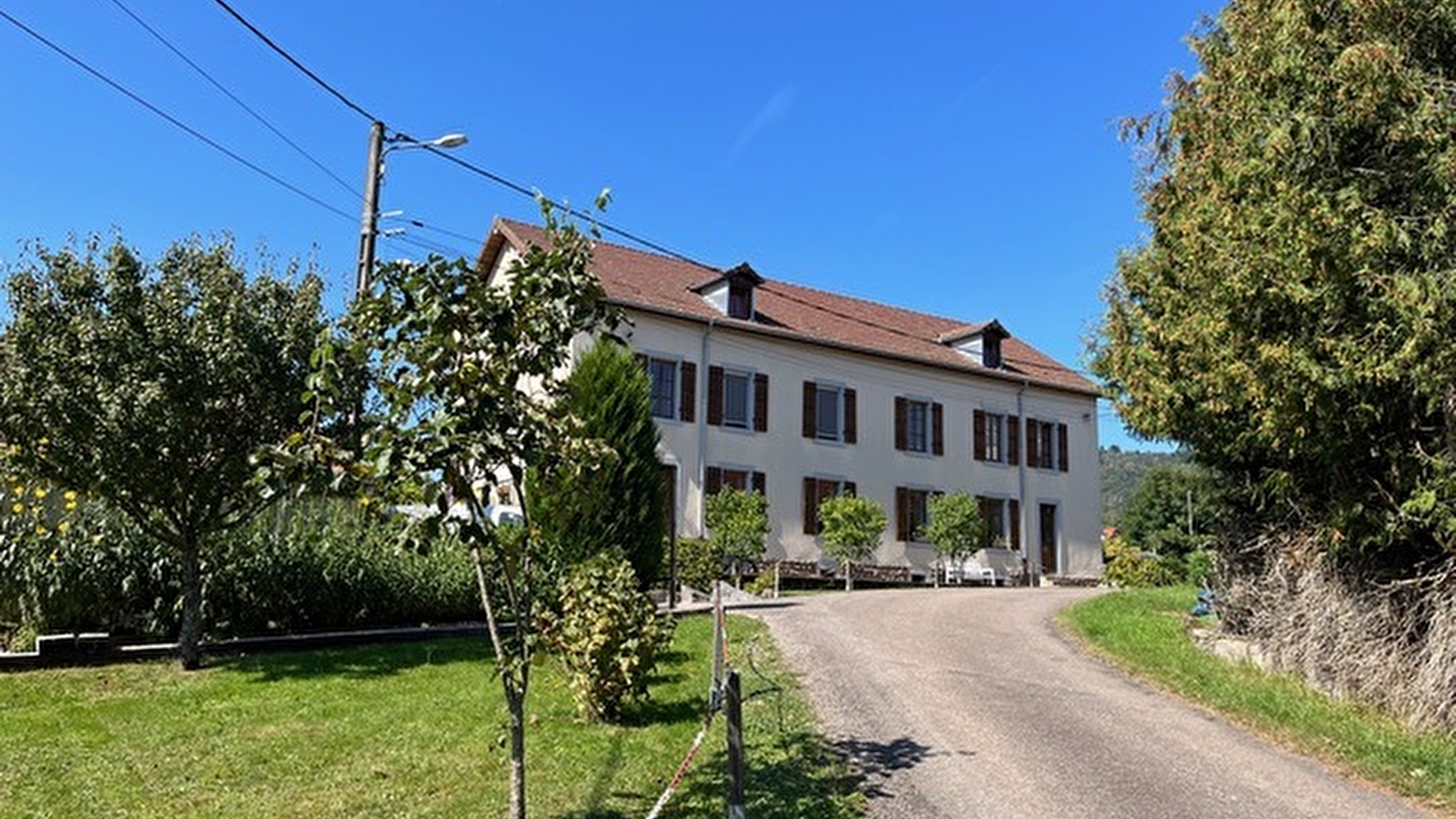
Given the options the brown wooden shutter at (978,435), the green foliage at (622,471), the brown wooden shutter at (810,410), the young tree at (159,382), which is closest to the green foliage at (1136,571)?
the brown wooden shutter at (978,435)

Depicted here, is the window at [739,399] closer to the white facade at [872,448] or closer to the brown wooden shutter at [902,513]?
the white facade at [872,448]

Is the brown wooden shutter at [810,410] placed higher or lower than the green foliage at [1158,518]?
higher

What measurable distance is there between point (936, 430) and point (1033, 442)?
366cm

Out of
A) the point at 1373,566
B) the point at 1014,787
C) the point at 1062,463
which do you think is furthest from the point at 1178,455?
the point at 1062,463

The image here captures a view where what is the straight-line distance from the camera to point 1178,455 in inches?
477

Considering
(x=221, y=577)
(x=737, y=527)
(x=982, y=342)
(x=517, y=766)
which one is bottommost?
(x=517, y=766)

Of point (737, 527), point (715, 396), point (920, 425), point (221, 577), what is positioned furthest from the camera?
point (920, 425)

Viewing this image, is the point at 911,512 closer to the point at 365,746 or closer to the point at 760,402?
the point at 760,402

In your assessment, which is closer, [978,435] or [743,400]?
[743,400]

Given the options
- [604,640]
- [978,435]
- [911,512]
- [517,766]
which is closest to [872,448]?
[911,512]

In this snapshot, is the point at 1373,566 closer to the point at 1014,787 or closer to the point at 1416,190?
the point at 1416,190

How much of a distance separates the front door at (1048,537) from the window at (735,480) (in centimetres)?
941

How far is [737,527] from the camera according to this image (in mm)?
19875

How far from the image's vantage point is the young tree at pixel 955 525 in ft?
77.3
